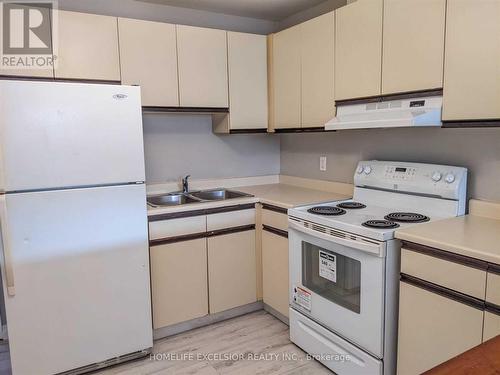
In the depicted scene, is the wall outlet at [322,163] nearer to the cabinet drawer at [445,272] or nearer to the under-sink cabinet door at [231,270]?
the under-sink cabinet door at [231,270]

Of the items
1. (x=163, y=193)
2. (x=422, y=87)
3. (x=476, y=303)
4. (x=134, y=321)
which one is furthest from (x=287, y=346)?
(x=422, y=87)

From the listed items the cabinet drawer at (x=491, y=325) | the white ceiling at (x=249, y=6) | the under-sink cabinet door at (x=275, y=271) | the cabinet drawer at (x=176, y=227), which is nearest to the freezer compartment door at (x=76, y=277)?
the cabinet drawer at (x=176, y=227)

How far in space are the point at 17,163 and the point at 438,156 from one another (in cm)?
232

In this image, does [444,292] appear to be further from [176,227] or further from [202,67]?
[202,67]

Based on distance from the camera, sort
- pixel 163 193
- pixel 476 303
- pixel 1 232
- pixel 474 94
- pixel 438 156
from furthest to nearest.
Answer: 1. pixel 163 193
2. pixel 438 156
3. pixel 1 232
4. pixel 474 94
5. pixel 476 303

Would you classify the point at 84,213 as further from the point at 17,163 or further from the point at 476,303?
the point at 476,303

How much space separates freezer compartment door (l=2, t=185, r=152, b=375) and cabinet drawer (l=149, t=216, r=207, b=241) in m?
0.13

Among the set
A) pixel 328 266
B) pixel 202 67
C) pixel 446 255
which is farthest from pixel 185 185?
pixel 446 255

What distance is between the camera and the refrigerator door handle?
1877 millimetres

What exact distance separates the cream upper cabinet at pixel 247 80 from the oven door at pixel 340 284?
1.11 m

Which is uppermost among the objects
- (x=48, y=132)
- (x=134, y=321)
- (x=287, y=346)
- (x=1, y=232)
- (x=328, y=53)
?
(x=328, y=53)

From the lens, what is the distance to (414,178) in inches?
86.2

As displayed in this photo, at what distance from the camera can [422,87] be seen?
194 cm

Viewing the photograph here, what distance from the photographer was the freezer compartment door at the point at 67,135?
6.18 ft
